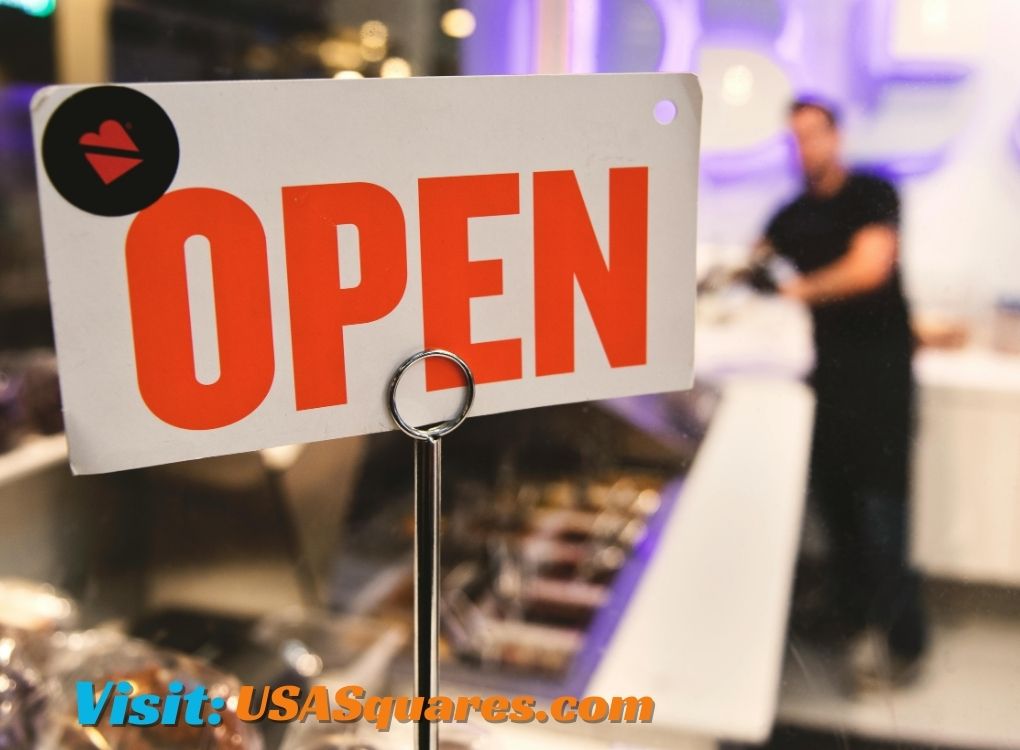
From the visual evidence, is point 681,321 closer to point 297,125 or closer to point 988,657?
point 297,125

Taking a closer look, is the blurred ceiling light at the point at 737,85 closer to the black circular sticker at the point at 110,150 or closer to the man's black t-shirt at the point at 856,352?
the man's black t-shirt at the point at 856,352

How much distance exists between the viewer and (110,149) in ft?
1.46

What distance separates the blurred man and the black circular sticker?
0.48 m

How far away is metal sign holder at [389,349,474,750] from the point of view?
1.69 ft

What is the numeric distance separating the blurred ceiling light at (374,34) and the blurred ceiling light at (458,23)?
60mm

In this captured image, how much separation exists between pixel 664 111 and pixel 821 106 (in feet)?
0.78

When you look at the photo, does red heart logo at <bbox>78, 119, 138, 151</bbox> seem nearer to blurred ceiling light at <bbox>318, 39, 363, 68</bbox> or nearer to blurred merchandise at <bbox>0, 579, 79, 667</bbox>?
blurred ceiling light at <bbox>318, 39, 363, 68</bbox>

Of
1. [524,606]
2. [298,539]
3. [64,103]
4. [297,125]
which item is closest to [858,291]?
[297,125]

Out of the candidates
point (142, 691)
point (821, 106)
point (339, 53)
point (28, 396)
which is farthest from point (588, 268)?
point (28, 396)

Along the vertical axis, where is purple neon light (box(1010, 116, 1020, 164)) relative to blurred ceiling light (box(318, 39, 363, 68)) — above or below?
below

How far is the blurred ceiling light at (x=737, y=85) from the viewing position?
2.28ft

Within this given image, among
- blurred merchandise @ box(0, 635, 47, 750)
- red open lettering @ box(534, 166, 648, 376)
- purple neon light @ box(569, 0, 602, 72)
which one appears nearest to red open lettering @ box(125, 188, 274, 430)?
red open lettering @ box(534, 166, 648, 376)

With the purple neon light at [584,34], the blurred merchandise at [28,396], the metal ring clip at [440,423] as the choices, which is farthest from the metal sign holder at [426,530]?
the blurred merchandise at [28,396]

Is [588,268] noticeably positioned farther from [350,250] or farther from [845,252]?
[845,252]
